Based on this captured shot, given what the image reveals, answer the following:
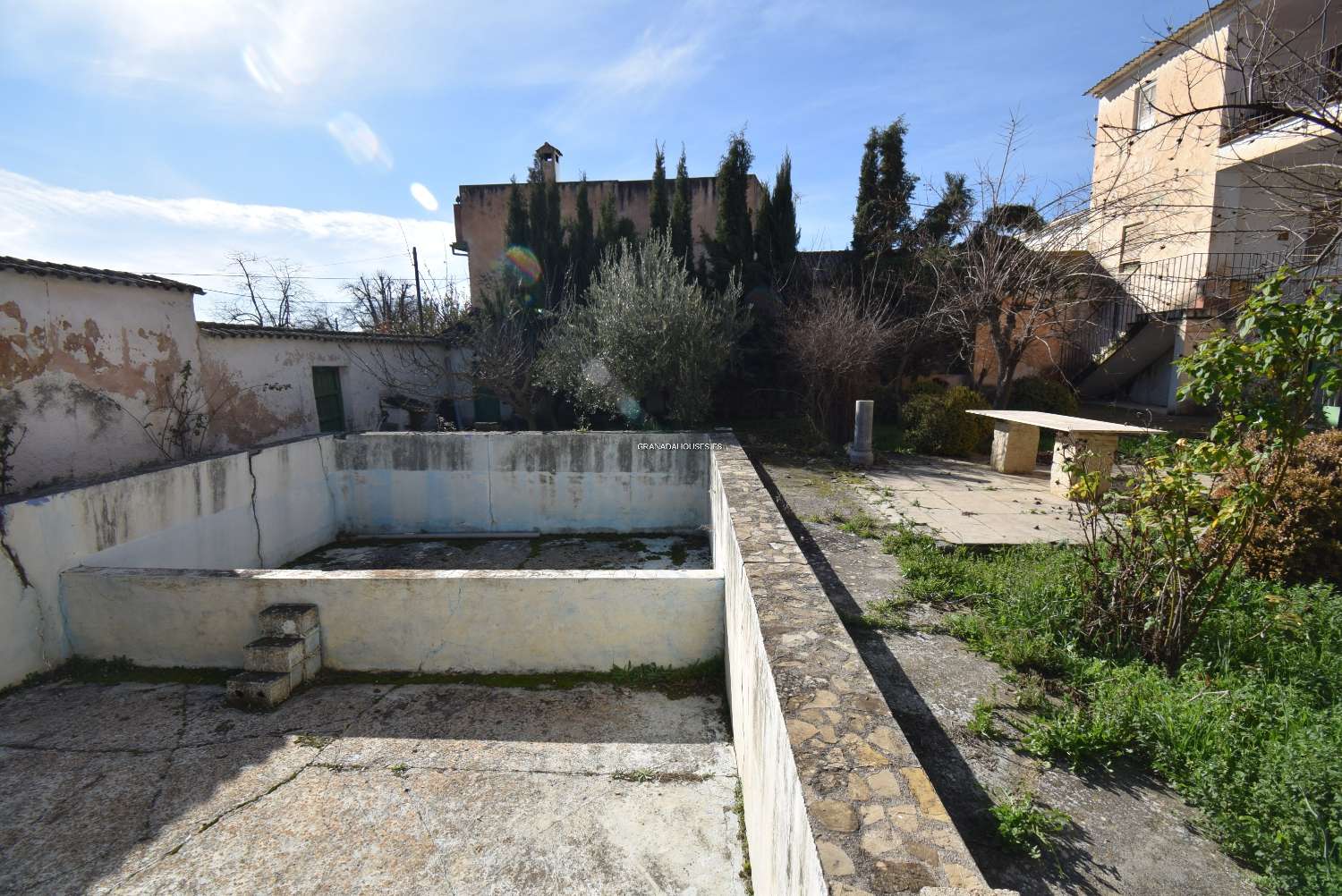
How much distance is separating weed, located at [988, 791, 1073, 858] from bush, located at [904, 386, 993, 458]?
8.39 metres

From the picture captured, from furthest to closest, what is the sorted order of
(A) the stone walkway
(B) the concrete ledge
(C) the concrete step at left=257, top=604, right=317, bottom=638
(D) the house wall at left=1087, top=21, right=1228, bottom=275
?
(D) the house wall at left=1087, top=21, right=1228, bottom=275 → (A) the stone walkway → (C) the concrete step at left=257, top=604, right=317, bottom=638 → (B) the concrete ledge

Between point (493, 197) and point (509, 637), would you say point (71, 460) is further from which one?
point (493, 197)

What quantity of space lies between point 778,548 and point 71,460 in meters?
7.54

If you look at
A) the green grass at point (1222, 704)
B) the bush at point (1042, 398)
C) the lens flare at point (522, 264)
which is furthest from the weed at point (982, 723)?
the lens flare at point (522, 264)

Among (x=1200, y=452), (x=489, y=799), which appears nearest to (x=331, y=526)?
(x=489, y=799)

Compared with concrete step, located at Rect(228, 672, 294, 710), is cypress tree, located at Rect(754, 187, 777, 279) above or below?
above

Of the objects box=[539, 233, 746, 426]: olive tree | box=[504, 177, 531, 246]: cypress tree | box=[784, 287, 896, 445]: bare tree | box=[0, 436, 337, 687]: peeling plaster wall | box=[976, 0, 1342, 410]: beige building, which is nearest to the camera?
box=[0, 436, 337, 687]: peeling plaster wall

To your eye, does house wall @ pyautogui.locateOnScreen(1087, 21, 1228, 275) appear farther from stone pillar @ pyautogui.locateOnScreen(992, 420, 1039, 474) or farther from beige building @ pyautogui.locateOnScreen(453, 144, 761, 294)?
beige building @ pyautogui.locateOnScreen(453, 144, 761, 294)

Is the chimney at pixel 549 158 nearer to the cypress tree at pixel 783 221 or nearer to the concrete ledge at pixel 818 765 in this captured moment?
the cypress tree at pixel 783 221

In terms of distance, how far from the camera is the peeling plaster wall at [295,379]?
28.3ft

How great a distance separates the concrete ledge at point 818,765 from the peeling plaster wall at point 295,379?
333 inches

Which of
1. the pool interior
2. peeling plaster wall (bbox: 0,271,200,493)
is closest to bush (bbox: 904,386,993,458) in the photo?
the pool interior

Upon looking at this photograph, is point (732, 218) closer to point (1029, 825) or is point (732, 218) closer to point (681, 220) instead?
point (681, 220)

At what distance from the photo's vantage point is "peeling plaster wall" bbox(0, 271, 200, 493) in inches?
234
